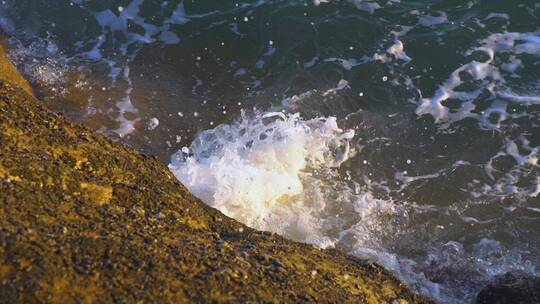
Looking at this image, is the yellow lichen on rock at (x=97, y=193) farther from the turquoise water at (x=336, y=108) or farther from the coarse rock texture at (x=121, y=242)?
the turquoise water at (x=336, y=108)

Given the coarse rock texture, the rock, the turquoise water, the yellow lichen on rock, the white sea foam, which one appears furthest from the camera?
the white sea foam

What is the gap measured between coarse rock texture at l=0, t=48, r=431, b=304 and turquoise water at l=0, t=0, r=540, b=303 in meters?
1.95

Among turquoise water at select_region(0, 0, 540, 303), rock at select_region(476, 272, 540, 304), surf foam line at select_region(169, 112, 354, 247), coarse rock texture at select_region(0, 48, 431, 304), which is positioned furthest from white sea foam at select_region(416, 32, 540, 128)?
coarse rock texture at select_region(0, 48, 431, 304)

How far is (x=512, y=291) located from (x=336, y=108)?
3.61 m

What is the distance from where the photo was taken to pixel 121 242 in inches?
133

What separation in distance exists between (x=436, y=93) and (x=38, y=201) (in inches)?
242

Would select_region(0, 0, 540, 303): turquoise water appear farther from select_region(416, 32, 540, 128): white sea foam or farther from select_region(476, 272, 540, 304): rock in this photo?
select_region(476, 272, 540, 304): rock

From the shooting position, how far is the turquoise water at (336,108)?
628 centimetres

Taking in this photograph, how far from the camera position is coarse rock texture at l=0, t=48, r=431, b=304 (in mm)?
3080

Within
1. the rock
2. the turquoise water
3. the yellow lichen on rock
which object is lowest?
the turquoise water

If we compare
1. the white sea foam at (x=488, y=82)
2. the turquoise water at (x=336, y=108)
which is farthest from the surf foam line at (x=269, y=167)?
the white sea foam at (x=488, y=82)

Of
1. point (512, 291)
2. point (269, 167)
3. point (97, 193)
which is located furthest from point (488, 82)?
point (97, 193)

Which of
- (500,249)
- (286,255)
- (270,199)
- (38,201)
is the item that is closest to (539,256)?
(500,249)

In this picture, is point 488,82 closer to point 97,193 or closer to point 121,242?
point 97,193
